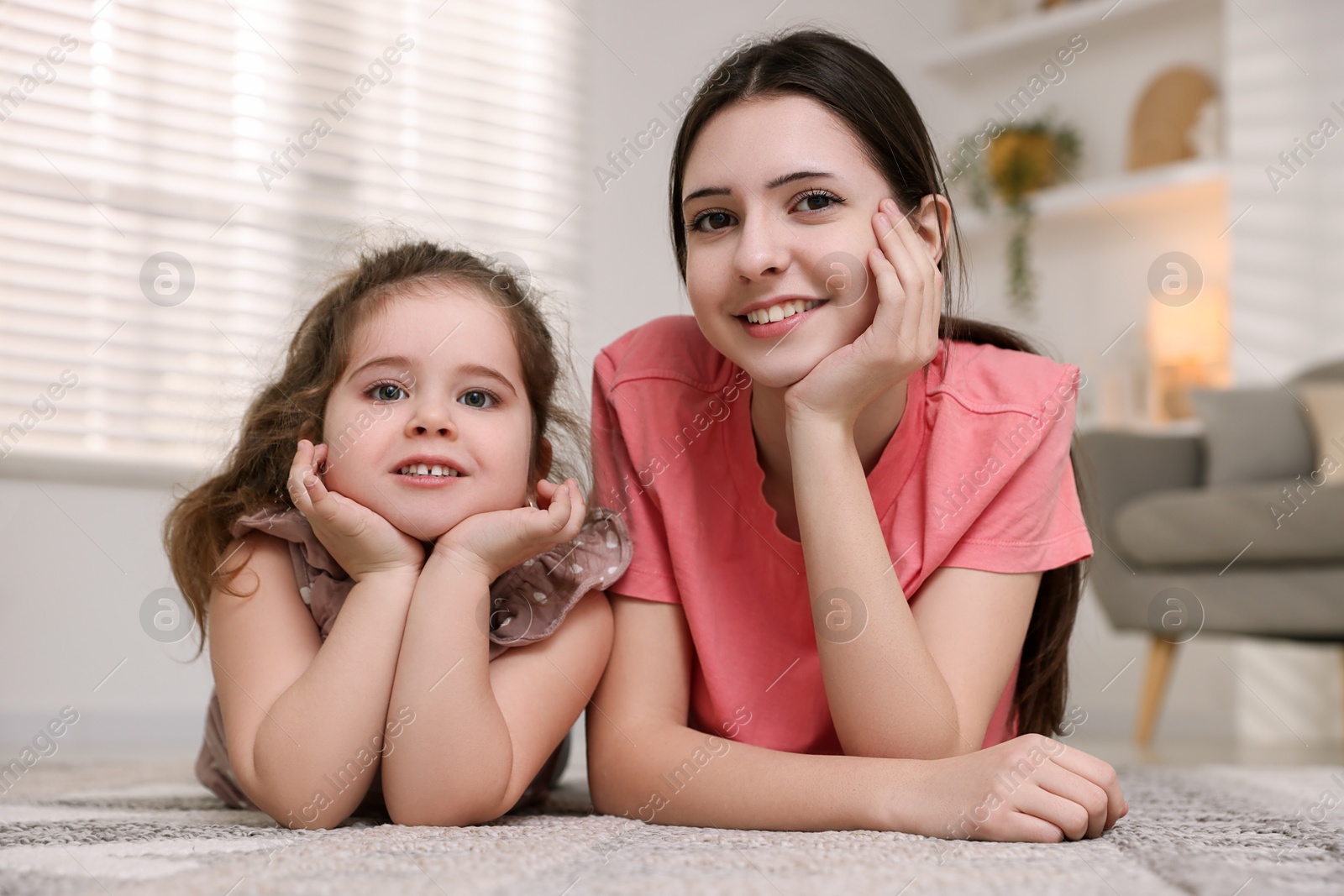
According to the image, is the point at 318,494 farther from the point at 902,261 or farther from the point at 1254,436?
the point at 1254,436

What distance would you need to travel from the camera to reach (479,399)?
1.00m

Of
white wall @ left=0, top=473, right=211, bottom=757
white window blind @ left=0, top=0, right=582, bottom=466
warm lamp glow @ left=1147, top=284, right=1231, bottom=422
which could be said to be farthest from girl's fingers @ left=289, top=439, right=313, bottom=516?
warm lamp glow @ left=1147, top=284, right=1231, bottom=422

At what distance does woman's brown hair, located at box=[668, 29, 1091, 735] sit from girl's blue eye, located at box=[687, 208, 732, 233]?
3.2 inches

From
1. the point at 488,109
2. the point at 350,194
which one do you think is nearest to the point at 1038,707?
the point at 350,194

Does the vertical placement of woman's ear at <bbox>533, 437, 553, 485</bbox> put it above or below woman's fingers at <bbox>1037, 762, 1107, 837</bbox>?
above

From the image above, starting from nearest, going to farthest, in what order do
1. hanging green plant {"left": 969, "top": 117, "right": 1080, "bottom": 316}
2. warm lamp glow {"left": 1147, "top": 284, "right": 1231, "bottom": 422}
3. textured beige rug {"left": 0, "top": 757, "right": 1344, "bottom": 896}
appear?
textured beige rug {"left": 0, "top": 757, "right": 1344, "bottom": 896} → warm lamp glow {"left": 1147, "top": 284, "right": 1231, "bottom": 422} → hanging green plant {"left": 969, "top": 117, "right": 1080, "bottom": 316}

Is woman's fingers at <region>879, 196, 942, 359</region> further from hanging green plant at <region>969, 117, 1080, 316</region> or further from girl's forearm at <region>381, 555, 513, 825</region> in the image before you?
hanging green plant at <region>969, 117, 1080, 316</region>

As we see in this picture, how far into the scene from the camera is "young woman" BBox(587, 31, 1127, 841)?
33.6 inches

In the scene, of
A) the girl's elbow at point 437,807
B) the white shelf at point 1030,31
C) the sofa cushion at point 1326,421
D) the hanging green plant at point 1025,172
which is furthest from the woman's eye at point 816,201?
the white shelf at point 1030,31

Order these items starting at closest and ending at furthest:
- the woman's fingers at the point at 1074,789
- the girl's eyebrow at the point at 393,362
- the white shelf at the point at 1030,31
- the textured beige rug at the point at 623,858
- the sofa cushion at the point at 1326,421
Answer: the textured beige rug at the point at 623,858 → the woman's fingers at the point at 1074,789 → the girl's eyebrow at the point at 393,362 → the sofa cushion at the point at 1326,421 → the white shelf at the point at 1030,31

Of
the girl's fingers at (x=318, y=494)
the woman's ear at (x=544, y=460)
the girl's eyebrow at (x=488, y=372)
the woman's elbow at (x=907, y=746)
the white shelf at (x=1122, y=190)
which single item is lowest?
the woman's elbow at (x=907, y=746)

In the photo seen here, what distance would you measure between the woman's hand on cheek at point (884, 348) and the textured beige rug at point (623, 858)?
1.09ft

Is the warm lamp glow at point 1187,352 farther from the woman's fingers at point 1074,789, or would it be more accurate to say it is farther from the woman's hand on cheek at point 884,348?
the woman's fingers at point 1074,789

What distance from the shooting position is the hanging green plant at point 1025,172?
3.97m
